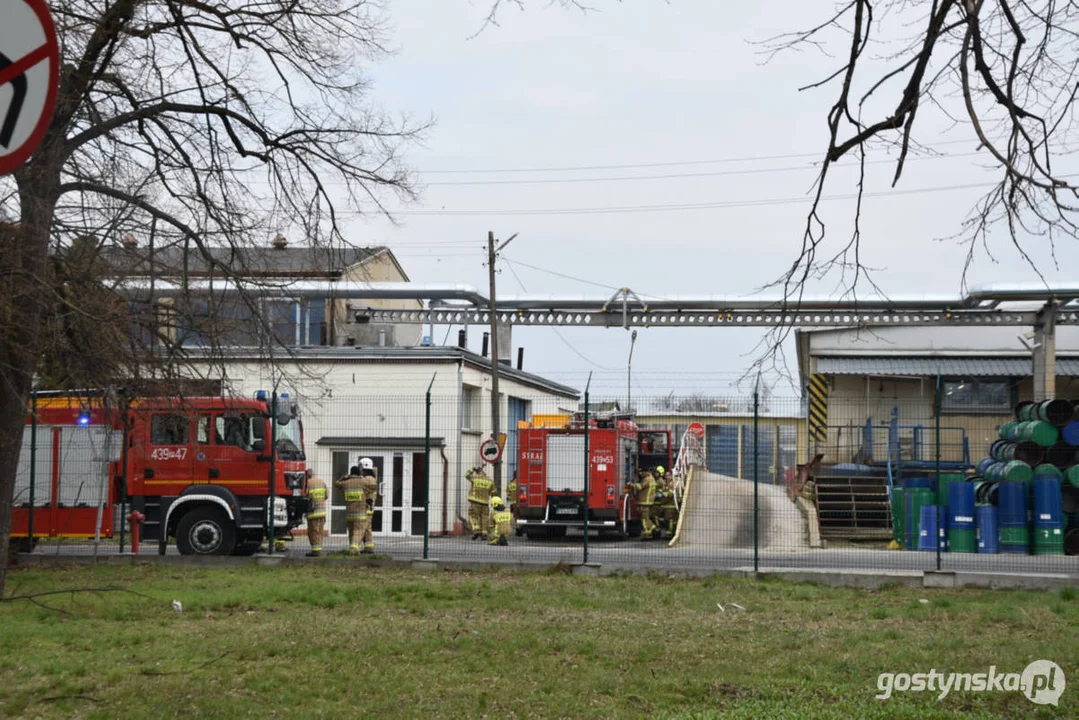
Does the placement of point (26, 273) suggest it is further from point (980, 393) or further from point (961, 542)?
point (980, 393)

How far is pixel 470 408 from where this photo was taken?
30.7 m

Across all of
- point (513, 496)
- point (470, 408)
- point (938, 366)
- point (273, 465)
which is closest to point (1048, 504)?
point (513, 496)

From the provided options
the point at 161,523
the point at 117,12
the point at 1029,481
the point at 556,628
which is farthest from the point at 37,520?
→ the point at 1029,481

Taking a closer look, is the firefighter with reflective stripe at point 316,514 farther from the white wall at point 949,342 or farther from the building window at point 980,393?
the building window at point 980,393

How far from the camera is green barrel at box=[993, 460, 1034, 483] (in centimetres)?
1966

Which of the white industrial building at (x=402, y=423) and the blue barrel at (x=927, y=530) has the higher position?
the white industrial building at (x=402, y=423)

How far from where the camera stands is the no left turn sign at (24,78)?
320 cm

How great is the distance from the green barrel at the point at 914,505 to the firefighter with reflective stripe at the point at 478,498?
817cm

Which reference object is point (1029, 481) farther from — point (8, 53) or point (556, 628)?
point (8, 53)

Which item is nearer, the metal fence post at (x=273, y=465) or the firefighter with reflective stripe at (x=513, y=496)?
the metal fence post at (x=273, y=465)

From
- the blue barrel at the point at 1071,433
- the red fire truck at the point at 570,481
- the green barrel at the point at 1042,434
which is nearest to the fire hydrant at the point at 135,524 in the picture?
the red fire truck at the point at 570,481

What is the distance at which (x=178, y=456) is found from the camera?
62.3 feet

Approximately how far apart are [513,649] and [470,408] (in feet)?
70.5

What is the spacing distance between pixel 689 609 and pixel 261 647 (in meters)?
5.10
